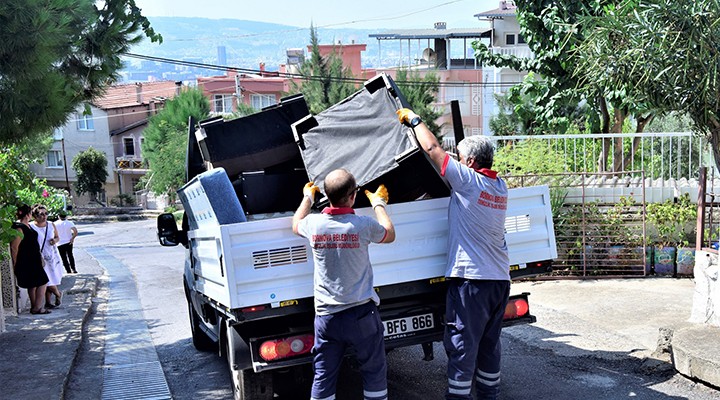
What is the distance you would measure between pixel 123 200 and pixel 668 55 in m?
58.2

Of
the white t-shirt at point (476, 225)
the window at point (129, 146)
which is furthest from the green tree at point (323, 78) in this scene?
the window at point (129, 146)

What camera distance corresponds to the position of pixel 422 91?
123ft

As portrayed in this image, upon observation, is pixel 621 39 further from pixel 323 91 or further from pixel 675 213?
pixel 323 91

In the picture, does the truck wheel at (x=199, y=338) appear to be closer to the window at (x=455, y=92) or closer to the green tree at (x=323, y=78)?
the green tree at (x=323, y=78)

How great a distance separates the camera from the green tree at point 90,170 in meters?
61.3

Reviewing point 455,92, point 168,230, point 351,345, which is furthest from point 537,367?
point 455,92

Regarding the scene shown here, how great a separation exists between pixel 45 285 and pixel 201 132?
5.10 m

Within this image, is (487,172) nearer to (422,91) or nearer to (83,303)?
(83,303)

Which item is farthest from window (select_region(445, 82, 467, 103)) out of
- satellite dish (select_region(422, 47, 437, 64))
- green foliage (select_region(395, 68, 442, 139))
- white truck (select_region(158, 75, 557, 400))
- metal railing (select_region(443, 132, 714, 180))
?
white truck (select_region(158, 75, 557, 400))

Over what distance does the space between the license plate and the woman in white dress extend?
7478mm

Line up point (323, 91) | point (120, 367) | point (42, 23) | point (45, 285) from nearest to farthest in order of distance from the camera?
point (42, 23) < point (120, 367) < point (45, 285) < point (323, 91)

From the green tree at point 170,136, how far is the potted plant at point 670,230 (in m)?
40.2

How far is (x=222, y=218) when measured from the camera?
5777mm

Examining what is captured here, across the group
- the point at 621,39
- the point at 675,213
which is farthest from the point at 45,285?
the point at 675,213
